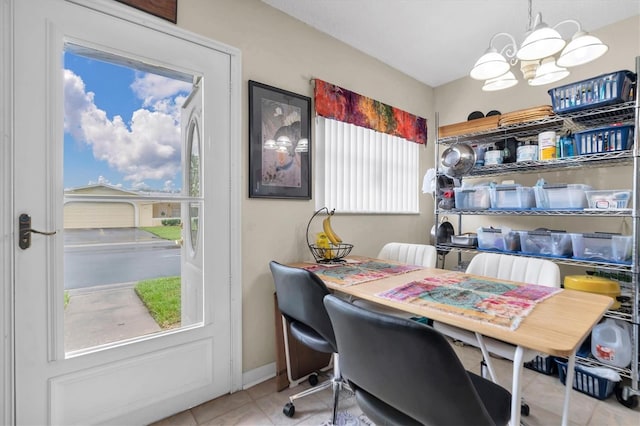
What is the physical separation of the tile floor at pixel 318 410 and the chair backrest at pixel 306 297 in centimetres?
61

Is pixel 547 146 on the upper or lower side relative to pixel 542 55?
lower

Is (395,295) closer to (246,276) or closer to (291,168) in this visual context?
(246,276)

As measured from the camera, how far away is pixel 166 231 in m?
1.75

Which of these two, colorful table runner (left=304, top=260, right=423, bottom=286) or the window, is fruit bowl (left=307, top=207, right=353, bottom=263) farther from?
the window

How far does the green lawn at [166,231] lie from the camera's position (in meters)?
1.71

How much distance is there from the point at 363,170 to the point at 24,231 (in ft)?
7.74

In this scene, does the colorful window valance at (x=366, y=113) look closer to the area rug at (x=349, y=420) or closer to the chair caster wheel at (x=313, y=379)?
the chair caster wheel at (x=313, y=379)

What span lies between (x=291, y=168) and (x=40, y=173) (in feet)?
4.61

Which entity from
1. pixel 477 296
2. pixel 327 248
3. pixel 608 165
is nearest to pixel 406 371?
pixel 477 296

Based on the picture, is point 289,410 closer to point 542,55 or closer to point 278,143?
point 278,143

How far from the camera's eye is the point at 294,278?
1.46 metres

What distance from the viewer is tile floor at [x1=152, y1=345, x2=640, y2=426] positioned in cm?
166

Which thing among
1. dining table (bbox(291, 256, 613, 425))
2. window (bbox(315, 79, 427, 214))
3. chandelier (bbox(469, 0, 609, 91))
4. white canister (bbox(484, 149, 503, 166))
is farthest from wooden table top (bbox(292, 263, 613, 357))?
white canister (bbox(484, 149, 503, 166))

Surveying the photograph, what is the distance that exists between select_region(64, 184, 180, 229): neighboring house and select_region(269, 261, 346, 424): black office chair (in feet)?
2.51
